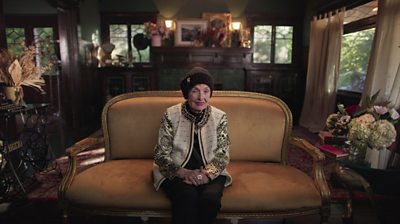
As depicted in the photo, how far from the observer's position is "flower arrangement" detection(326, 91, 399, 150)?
1592 mm

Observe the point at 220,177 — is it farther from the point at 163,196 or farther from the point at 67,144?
the point at 67,144

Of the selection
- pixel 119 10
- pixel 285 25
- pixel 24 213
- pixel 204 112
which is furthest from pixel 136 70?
pixel 204 112

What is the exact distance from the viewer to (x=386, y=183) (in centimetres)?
165

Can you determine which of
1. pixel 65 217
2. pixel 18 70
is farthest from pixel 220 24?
pixel 65 217

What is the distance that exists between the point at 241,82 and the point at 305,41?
5.10 ft

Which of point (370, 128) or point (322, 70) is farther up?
point (322, 70)

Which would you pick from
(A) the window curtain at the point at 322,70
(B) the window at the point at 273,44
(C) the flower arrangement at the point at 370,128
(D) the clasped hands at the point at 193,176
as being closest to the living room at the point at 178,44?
(B) the window at the point at 273,44

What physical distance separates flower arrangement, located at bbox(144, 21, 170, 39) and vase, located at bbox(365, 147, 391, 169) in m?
4.99

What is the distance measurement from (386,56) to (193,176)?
113 inches

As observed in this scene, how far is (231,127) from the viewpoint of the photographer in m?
2.08

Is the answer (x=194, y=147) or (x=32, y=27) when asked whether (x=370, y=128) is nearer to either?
(x=194, y=147)

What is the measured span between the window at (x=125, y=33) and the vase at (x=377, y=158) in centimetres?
532

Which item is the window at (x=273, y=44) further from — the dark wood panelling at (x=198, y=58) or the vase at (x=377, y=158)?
the vase at (x=377, y=158)

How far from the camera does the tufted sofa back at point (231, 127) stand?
2.08 m
